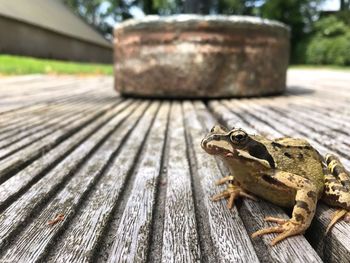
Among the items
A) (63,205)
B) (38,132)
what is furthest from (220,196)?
(38,132)

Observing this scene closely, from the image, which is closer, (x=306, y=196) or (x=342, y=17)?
(x=306, y=196)

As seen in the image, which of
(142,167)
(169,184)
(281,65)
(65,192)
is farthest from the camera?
(281,65)

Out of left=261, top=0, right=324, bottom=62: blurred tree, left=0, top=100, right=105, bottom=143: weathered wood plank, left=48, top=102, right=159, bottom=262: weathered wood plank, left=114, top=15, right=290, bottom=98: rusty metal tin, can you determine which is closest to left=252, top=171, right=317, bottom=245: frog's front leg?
left=48, top=102, right=159, bottom=262: weathered wood plank

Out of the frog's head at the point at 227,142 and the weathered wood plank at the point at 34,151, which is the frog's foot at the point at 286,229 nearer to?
the frog's head at the point at 227,142

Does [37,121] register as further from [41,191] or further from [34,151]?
[41,191]

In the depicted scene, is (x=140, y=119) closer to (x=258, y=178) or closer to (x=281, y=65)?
(x=258, y=178)

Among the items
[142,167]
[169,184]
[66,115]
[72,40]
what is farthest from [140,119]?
[72,40]

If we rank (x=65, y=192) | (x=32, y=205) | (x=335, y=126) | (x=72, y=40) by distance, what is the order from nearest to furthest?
(x=32, y=205)
(x=65, y=192)
(x=335, y=126)
(x=72, y=40)
